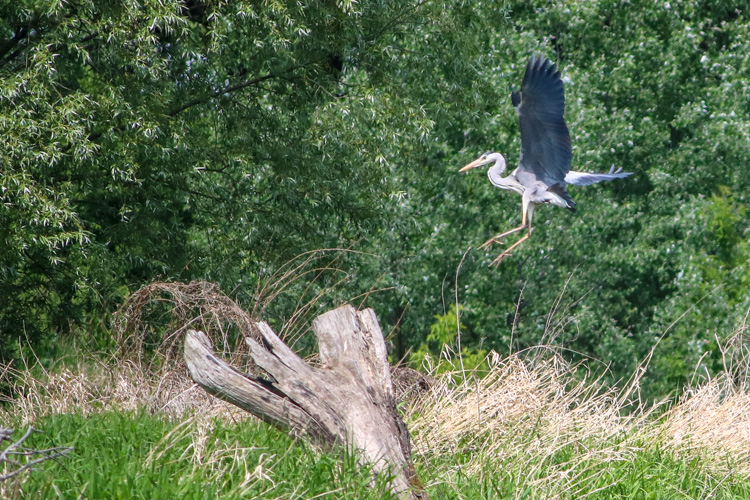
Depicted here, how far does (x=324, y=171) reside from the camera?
30.0 ft

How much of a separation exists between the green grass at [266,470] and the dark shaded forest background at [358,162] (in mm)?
1044

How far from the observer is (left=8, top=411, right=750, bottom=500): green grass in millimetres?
3414

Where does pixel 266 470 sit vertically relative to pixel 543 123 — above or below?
below

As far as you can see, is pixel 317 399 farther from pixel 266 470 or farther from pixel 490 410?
pixel 490 410

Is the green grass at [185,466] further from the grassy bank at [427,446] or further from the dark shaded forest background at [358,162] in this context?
the dark shaded forest background at [358,162]

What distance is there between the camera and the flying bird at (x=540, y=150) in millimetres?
6305

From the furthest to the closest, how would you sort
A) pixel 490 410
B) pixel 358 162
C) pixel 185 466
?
pixel 358 162
pixel 490 410
pixel 185 466

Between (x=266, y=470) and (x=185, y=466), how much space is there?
0.35 metres

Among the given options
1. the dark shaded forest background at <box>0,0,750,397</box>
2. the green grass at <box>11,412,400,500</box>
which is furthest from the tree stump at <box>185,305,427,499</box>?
the dark shaded forest background at <box>0,0,750,397</box>

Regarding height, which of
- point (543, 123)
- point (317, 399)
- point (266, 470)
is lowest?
point (266, 470)

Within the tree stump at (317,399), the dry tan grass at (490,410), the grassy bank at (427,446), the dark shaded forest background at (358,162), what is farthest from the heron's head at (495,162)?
the tree stump at (317,399)

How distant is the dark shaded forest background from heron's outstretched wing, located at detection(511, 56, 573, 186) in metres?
1.09

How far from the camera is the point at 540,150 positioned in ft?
22.5

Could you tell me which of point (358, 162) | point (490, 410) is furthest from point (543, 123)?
point (358, 162)
